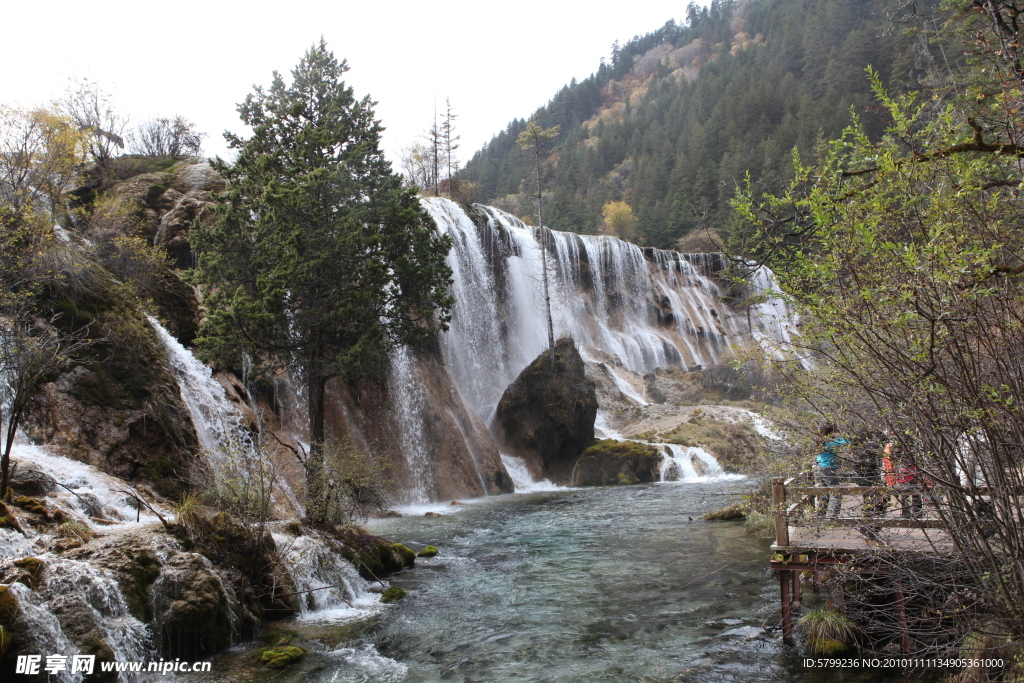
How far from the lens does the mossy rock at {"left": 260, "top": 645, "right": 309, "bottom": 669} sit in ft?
23.5

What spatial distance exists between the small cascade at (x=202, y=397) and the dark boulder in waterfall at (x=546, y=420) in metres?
13.8

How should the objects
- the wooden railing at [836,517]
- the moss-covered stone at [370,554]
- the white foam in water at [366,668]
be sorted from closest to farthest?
1. the wooden railing at [836,517]
2. the white foam in water at [366,668]
3. the moss-covered stone at [370,554]

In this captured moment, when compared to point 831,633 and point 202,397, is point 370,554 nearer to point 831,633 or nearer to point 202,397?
point 202,397

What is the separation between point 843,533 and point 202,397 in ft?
46.9

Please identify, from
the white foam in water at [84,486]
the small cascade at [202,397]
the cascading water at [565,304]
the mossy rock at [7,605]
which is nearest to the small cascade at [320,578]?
the white foam in water at [84,486]

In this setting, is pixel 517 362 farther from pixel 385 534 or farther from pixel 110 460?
pixel 110 460

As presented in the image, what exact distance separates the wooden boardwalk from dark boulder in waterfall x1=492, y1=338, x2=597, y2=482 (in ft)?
62.2

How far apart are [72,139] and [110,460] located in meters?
17.1

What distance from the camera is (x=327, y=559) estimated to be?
10352 millimetres

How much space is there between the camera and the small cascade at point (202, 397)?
14.8m

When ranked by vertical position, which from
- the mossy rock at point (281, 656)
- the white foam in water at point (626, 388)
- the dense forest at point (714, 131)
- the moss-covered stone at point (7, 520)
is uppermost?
the dense forest at point (714, 131)

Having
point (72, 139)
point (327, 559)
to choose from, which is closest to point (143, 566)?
point (327, 559)

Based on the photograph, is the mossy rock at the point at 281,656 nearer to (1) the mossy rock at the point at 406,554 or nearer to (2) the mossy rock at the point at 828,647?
(1) the mossy rock at the point at 406,554

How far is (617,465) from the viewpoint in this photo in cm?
2670
